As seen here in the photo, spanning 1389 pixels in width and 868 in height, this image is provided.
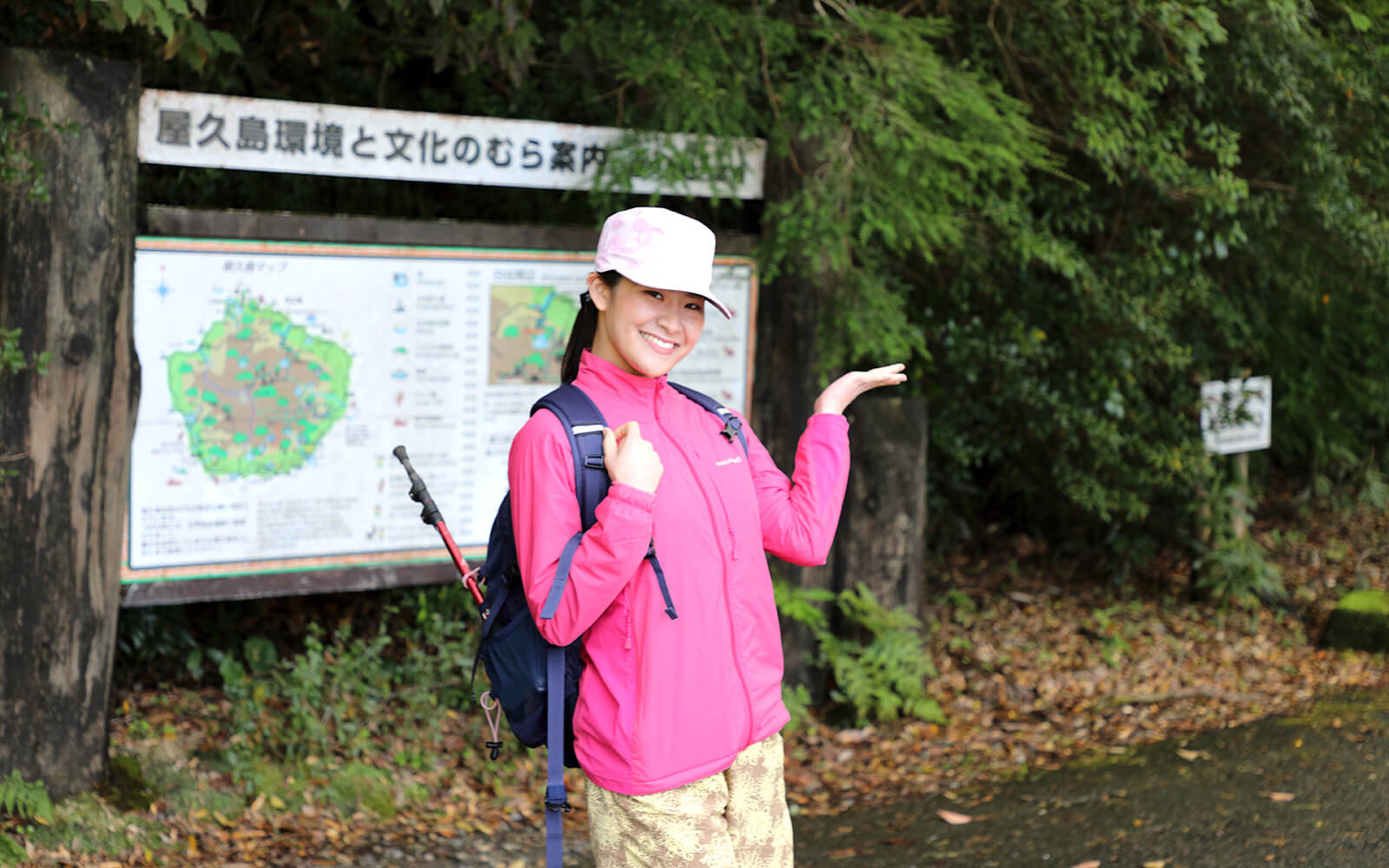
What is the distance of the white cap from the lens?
2420mm

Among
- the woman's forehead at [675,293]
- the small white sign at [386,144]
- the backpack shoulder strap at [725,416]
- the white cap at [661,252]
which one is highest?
the small white sign at [386,144]

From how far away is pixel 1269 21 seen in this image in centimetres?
618

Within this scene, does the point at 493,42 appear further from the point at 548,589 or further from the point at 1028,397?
the point at 1028,397

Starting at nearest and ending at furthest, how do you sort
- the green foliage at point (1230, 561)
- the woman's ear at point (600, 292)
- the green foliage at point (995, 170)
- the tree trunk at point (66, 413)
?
the woman's ear at point (600, 292) < the tree trunk at point (66, 413) < the green foliage at point (995, 170) < the green foliage at point (1230, 561)

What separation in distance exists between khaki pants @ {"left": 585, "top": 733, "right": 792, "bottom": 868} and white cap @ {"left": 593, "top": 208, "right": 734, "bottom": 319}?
0.94 meters

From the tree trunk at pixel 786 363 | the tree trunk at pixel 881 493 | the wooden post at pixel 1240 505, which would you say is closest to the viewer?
the tree trunk at pixel 786 363

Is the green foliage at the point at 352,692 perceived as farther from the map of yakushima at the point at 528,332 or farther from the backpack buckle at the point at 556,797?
the backpack buckle at the point at 556,797

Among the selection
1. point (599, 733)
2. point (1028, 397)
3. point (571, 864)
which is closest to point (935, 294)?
point (1028, 397)

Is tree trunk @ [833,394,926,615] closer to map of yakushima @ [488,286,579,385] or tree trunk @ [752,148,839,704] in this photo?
tree trunk @ [752,148,839,704]

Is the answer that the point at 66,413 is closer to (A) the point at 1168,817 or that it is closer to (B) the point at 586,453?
(B) the point at 586,453

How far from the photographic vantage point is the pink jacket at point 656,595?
2289 millimetres

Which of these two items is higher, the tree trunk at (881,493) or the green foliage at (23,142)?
the green foliage at (23,142)

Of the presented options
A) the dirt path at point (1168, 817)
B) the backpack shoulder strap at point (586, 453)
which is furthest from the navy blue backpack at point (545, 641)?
the dirt path at point (1168, 817)

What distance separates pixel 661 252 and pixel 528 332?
9.07 ft
